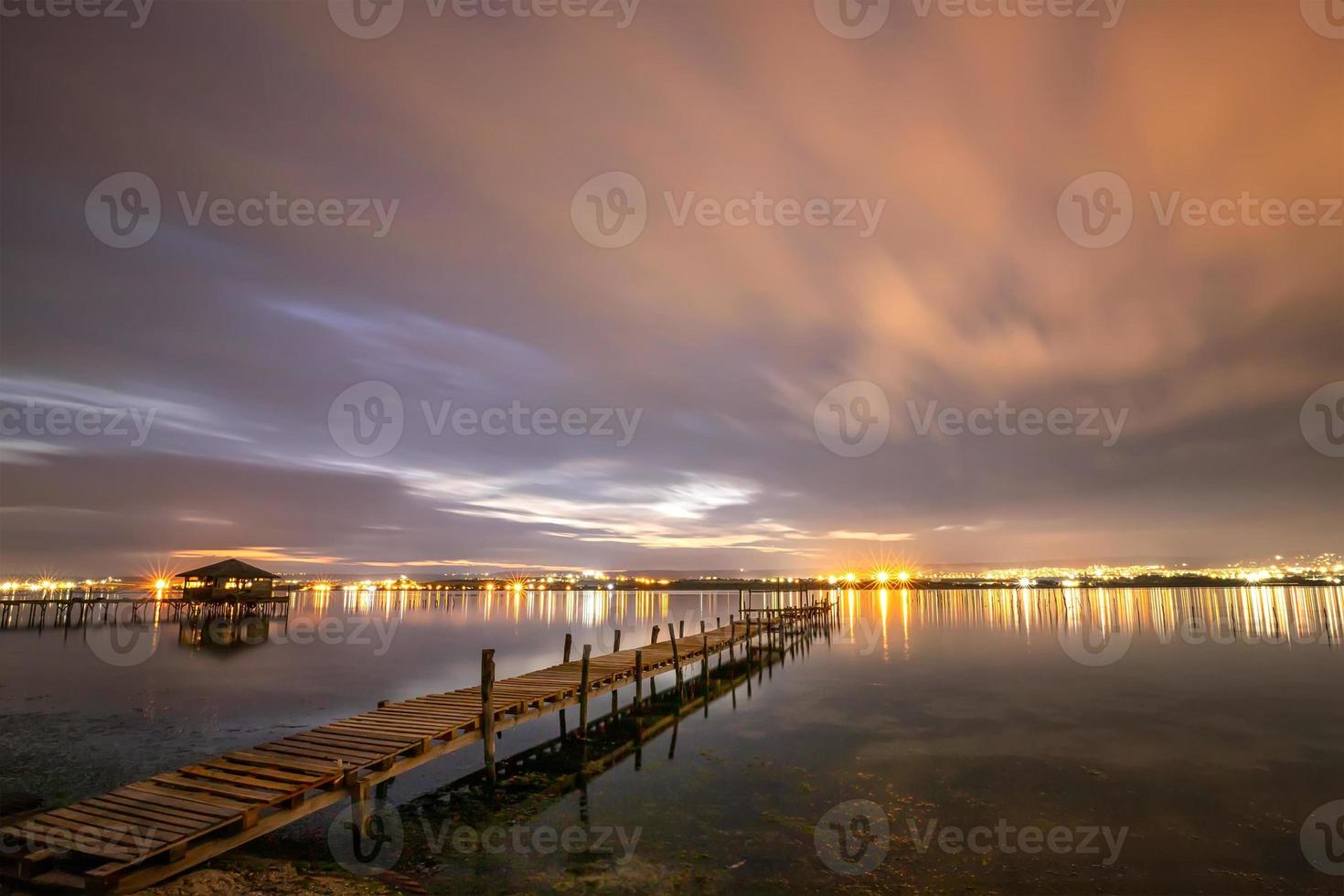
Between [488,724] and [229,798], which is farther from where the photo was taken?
[488,724]

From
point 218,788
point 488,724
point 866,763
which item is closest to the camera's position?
point 218,788

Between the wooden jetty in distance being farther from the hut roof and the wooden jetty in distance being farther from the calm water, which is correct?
the hut roof

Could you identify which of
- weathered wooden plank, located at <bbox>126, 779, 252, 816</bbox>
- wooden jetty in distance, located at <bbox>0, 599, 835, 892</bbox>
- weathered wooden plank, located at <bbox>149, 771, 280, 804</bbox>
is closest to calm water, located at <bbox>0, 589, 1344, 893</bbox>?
wooden jetty in distance, located at <bbox>0, 599, 835, 892</bbox>

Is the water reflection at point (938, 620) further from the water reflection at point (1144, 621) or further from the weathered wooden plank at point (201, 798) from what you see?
the weathered wooden plank at point (201, 798)

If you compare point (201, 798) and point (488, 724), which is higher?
point (201, 798)

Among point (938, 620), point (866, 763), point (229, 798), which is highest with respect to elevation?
point (229, 798)

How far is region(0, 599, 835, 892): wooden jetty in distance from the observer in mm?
9781

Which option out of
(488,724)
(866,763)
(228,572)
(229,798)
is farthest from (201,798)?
(228,572)

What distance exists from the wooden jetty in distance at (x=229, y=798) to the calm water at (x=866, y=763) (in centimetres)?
169

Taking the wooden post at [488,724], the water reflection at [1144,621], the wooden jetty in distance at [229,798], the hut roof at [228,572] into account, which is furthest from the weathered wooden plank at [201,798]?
the hut roof at [228,572]

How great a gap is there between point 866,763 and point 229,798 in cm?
1607

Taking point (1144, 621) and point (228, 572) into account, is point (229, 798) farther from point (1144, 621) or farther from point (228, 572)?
point (1144, 621)

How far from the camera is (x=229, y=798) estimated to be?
11.6 metres

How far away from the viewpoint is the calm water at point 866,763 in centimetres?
1298
